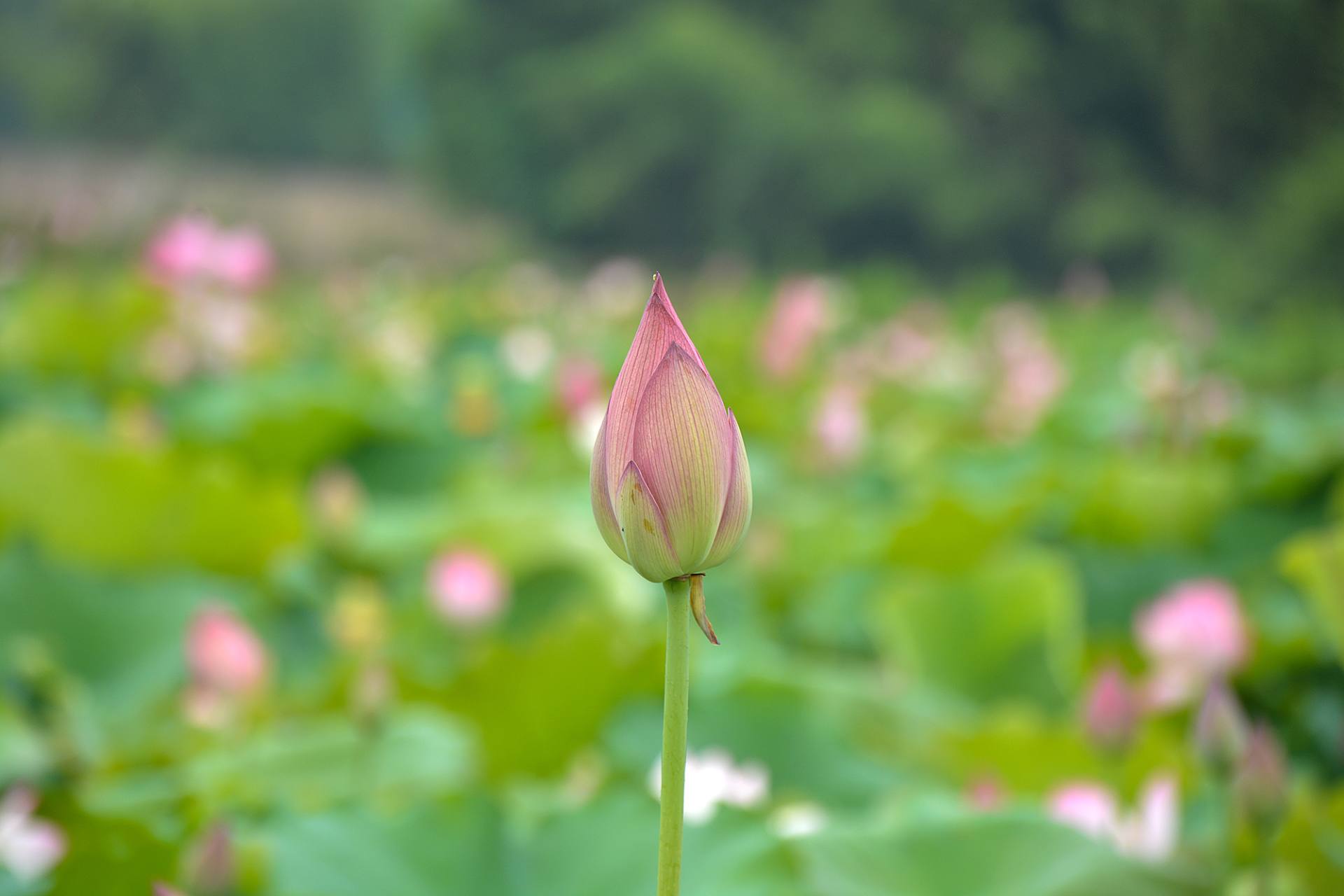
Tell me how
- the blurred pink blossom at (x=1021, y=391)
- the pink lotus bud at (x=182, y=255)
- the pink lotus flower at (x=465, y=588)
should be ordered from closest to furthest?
the pink lotus flower at (x=465, y=588) < the pink lotus bud at (x=182, y=255) < the blurred pink blossom at (x=1021, y=391)

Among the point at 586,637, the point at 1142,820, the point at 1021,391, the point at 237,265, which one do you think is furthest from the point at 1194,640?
the point at 1021,391

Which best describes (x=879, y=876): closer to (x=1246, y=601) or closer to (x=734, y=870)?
(x=734, y=870)

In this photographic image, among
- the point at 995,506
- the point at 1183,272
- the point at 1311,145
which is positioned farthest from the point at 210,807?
the point at 1183,272

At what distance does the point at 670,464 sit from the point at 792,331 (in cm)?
182

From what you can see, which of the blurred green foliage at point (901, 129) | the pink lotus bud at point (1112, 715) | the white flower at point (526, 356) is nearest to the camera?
the pink lotus bud at point (1112, 715)

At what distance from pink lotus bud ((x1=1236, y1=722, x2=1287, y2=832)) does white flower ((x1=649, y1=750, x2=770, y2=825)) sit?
0.18 m

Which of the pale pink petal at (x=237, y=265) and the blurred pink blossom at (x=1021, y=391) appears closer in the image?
the pale pink petal at (x=237, y=265)

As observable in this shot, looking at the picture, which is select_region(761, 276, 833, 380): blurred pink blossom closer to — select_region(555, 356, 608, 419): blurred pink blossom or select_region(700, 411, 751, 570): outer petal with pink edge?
select_region(555, 356, 608, 419): blurred pink blossom

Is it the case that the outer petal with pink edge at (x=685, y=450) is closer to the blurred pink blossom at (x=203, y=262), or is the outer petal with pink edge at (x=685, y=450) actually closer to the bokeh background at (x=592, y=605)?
the bokeh background at (x=592, y=605)

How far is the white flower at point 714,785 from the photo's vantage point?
518 mm

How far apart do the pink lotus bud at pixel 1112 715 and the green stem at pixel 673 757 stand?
49 centimetres

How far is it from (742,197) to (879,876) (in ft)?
42.2

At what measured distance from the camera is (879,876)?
1.43 ft

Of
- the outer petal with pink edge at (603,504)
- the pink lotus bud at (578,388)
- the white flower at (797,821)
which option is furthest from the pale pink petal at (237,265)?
the outer petal with pink edge at (603,504)
